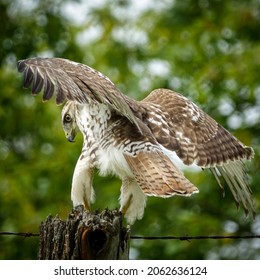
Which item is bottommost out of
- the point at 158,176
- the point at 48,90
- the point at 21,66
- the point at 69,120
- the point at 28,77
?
the point at 158,176

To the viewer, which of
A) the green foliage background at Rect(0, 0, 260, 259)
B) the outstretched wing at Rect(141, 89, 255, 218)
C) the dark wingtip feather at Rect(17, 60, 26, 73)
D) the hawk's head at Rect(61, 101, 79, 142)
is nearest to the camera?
the dark wingtip feather at Rect(17, 60, 26, 73)

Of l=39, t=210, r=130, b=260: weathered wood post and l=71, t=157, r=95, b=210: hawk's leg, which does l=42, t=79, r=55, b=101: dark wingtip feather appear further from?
l=39, t=210, r=130, b=260: weathered wood post

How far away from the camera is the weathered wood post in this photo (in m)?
5.48

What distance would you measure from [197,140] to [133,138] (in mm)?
573

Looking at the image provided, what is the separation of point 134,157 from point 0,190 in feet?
25.3

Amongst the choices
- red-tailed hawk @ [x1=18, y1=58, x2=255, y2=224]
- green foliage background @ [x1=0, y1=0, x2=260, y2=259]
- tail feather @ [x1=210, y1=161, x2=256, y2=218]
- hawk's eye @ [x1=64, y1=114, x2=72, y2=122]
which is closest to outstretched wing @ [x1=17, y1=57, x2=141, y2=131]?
red-tailed hawk @ [x1=18, y1=58, x2=255, y2=224]

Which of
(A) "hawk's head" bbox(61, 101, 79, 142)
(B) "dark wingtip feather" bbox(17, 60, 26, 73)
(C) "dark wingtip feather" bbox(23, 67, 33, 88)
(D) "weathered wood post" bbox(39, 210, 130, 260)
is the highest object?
(A) "hawk's head" bbox(61, 101, 79, 142)

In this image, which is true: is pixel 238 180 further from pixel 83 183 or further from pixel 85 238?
pixel 85 238

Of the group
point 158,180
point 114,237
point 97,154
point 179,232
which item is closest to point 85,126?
point 97,154

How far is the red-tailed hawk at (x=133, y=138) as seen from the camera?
655 cm

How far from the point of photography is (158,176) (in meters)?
6.60

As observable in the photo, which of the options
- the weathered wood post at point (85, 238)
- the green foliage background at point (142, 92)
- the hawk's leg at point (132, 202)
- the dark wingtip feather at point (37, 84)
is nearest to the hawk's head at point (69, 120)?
the hawk's leg at point (132, 202)

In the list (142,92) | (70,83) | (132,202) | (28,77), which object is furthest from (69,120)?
(142,92)

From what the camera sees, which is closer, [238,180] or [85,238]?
[85,238]
